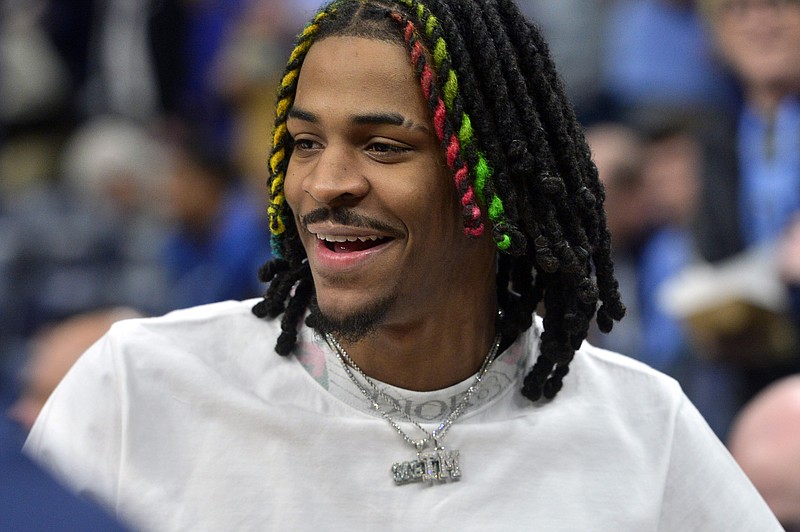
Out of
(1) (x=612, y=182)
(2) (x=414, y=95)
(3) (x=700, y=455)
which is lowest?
(1) (x=612, y=182)

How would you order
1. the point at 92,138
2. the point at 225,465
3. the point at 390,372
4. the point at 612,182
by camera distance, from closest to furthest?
the point at 225,465, the point at 390,372, the point at 612,182, the point at 92,138

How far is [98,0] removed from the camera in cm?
765

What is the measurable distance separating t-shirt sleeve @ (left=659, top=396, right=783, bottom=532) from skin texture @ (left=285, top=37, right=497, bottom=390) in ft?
2.00

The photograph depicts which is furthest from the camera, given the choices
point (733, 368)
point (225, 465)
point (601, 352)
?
point (733, 368)

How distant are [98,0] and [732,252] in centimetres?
470

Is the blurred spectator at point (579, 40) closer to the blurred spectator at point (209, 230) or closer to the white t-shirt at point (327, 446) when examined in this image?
the blurred spectator at point (209, 230)

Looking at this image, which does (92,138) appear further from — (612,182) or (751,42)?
(751,42)

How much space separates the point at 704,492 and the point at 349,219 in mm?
961

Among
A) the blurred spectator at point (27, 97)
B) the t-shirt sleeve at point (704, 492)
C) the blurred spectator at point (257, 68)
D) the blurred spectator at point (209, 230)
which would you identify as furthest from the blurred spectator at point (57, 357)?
the blurred spectator at point (27, 97)

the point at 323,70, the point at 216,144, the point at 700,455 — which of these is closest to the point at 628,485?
the point at 700,455

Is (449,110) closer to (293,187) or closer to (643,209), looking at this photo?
(293,187)

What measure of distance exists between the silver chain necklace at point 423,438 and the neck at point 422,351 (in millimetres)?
25

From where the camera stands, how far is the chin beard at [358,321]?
242 centimetres

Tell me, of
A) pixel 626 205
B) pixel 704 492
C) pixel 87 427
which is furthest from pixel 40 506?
pixel 626 205
